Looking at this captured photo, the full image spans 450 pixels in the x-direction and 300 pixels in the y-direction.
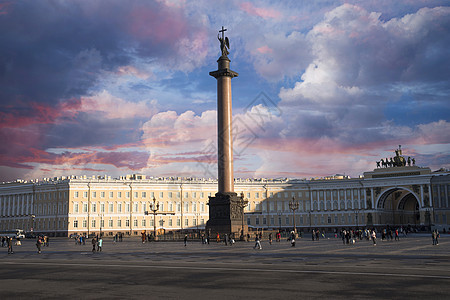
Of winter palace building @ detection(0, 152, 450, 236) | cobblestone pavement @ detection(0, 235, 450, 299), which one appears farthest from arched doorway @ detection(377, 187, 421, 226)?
cobblestone pavement @ detection(0, 235, 450, 299)

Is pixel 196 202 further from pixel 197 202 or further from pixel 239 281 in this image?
pixel 239 281

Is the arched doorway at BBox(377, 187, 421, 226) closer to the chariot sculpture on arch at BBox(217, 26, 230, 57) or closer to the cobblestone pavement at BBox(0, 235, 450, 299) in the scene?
the chariot sculpture on arch at BBox(217, 26, 230, 57)

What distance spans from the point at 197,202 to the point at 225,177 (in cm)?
6145

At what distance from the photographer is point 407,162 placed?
4776 inches

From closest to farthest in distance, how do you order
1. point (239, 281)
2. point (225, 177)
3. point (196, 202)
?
point (239, 281), point (225, 177), point (196, 202)

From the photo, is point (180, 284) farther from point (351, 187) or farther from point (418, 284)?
point (351, 187)

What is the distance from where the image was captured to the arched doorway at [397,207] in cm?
12088

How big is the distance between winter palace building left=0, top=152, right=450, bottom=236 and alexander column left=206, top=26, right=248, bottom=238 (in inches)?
1910

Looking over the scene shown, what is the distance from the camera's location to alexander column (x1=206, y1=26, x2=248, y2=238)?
55.5 metres

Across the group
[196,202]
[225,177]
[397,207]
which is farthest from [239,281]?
[397,207]

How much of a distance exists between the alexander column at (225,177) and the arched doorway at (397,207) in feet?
242

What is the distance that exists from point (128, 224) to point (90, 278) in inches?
3579

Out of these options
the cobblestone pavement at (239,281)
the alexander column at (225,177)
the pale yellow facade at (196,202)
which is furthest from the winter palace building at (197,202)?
the cobblestone pavement at (239,281)

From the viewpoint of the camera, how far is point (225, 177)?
56.1 meters
